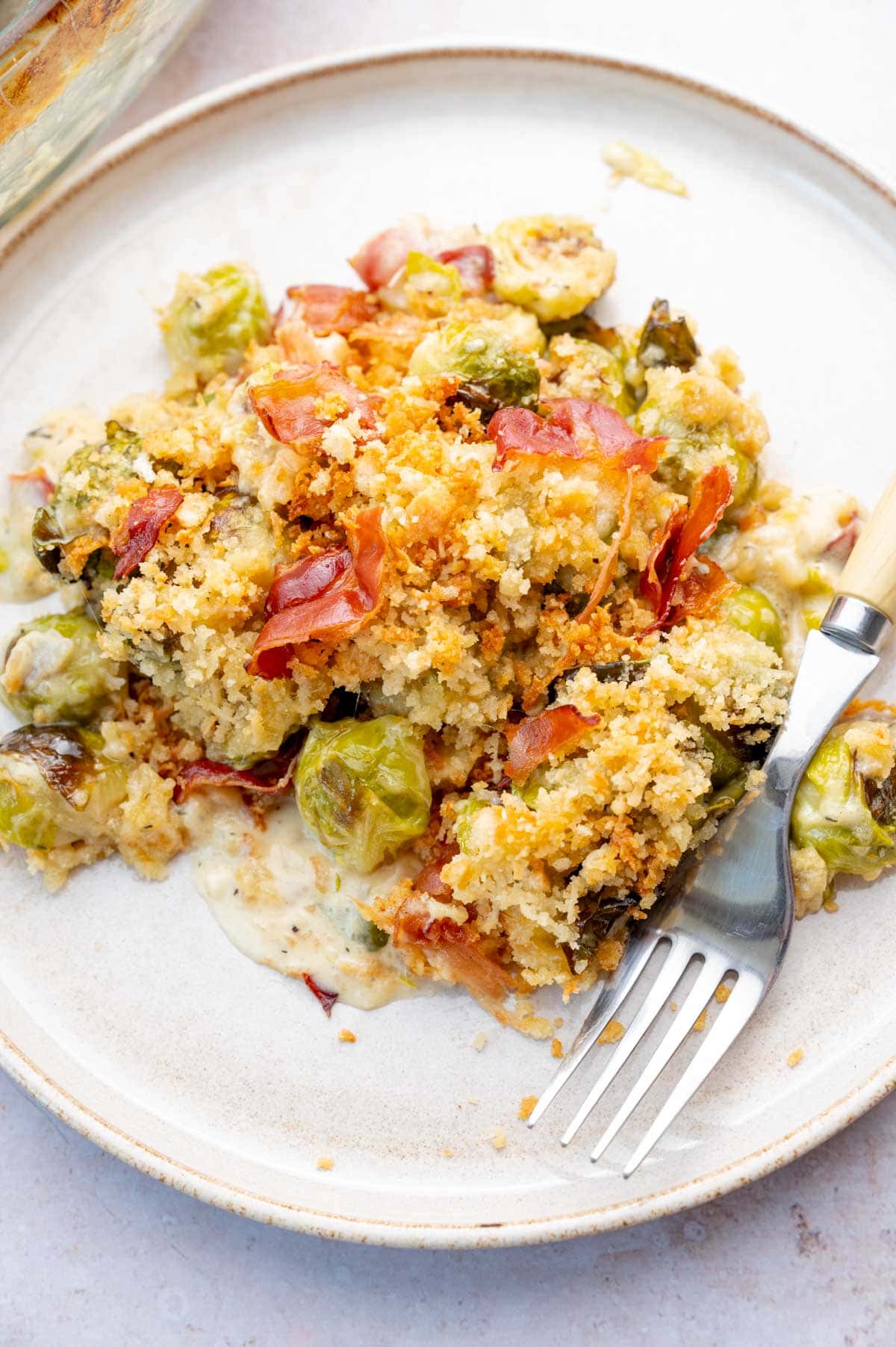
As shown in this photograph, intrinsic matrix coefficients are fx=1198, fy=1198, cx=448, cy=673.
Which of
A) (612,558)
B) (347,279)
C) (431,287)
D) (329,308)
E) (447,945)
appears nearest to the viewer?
(612,558)

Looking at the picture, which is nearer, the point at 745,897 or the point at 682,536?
the point at 745,897

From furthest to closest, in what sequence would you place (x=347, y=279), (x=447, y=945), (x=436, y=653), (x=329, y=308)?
(x=347, y=279) < (x=329, y=308) < (x=447, y=945) < (x=436, y=653)

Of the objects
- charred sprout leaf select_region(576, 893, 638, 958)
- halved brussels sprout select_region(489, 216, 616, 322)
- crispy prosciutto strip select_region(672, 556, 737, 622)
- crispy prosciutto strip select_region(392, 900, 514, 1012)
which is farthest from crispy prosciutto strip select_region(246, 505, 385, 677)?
halved brussels sprout select_region(489, 216, 616, 322)

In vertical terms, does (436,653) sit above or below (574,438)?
below

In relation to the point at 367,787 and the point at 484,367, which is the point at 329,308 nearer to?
the point at 484,367

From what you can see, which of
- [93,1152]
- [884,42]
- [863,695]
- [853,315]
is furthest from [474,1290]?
[884,42]

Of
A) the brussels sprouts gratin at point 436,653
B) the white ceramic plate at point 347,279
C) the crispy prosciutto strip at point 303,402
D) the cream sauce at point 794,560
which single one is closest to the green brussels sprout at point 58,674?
the brussels sprouts gratin at point 436,653

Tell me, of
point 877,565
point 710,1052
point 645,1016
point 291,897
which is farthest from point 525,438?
point 710,1052
